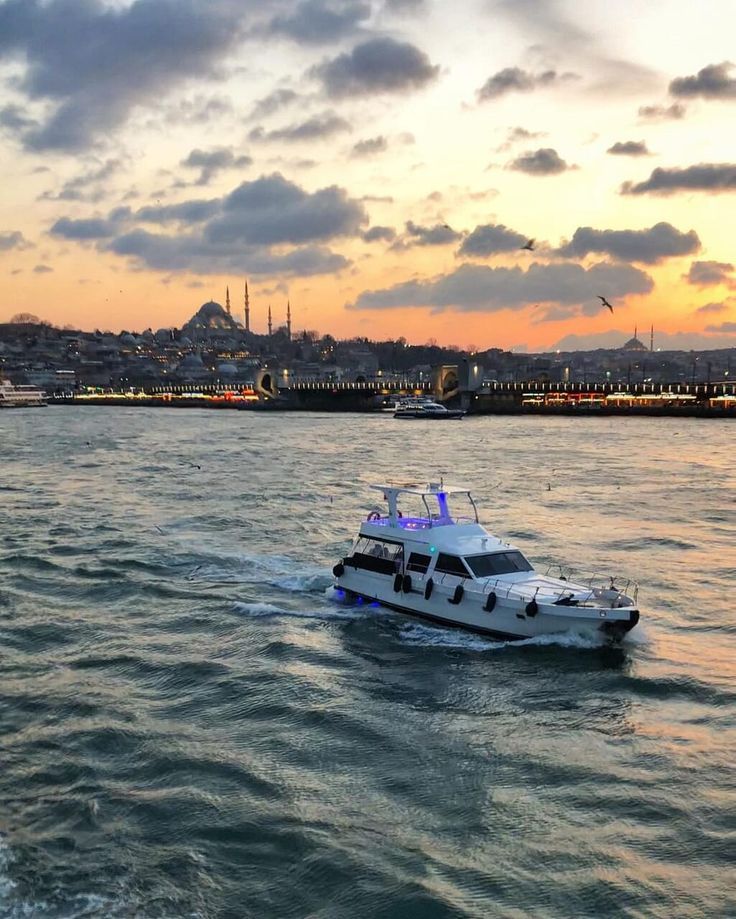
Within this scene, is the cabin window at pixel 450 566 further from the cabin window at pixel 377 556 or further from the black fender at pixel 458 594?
the cabin window at pixel 377 556

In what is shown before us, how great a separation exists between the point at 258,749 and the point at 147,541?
47.5 feet

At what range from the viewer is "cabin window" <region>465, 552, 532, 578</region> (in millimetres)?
15156

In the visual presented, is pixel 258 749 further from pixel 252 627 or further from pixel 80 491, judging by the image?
pixel 80 491

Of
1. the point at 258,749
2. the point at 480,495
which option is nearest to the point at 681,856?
the point at 258,749

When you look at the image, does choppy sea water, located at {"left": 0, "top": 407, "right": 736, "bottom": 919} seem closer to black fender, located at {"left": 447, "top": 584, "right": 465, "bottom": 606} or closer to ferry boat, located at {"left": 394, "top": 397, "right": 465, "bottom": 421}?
black fender, located at {"left": 447, "top": 584, "right": 465, "bottom": 606}

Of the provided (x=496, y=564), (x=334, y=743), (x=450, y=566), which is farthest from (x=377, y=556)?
(x=334, y=743)

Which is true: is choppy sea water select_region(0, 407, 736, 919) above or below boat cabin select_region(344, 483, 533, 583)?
below

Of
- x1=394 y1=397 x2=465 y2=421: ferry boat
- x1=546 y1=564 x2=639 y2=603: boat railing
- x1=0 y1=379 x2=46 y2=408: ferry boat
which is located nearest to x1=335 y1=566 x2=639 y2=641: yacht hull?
x1=546 y1=564 x2=639 y2=603: boat railing

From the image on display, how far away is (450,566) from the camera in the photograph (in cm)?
1538

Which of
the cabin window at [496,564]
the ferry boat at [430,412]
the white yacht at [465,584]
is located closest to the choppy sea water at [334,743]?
the white yacht at [465,584]

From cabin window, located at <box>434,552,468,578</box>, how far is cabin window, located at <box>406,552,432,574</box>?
0.26 m

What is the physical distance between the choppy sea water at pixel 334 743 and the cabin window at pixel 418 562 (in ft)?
3.28

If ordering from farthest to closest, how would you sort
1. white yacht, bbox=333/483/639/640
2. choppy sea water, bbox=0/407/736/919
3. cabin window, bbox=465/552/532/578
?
cabin window, bbox=465/552/532/578, white yacht, bbox=333/483/639/640, choppy sea water, bbox=0/407/736/919

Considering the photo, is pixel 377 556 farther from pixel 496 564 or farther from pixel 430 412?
pixel 430 412
